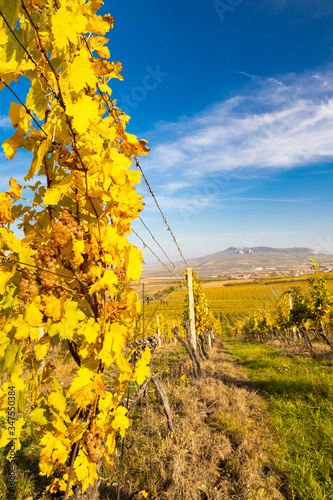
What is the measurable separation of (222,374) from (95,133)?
9327 millimetres

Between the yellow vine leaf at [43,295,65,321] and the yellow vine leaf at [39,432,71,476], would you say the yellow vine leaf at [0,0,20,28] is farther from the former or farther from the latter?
the yellow vine leaf at [39,432,71,476]

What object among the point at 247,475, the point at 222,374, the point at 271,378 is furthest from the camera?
the point at 222,374

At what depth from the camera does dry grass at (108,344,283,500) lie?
9.79ft

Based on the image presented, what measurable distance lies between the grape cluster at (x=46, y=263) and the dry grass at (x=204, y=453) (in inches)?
127

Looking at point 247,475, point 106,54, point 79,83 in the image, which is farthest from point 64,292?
point 247,475

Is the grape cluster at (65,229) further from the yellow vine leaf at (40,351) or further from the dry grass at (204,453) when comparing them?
the dry grass at (204,453)

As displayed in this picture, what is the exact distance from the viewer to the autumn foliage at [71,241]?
0.88m

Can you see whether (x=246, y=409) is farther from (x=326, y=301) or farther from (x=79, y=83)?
(x=326, y=301)

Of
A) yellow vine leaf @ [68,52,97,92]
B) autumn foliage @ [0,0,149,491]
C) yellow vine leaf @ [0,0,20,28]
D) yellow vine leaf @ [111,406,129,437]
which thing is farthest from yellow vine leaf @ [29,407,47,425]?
yellow vine leaf @ [0,0,20,28]

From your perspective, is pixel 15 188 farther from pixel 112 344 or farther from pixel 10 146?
pixel 112 344

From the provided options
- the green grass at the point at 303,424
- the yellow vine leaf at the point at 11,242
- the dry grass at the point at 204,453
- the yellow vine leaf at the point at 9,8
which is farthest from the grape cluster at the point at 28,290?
the green grass at the point at 303,424

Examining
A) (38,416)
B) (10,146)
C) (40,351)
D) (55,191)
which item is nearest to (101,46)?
(10,146)

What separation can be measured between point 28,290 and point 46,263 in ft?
0.46

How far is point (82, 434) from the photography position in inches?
47.2
